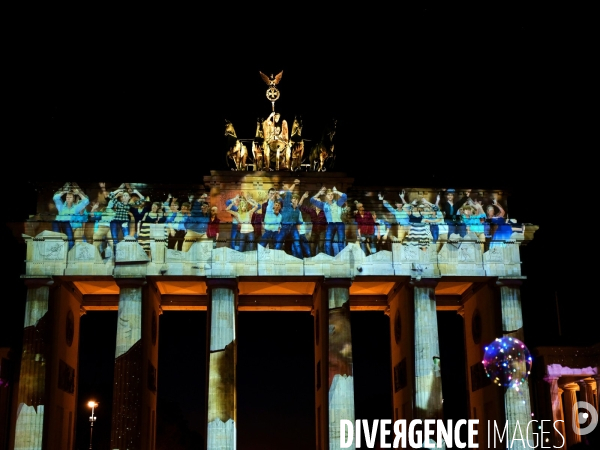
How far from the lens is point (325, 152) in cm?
4369

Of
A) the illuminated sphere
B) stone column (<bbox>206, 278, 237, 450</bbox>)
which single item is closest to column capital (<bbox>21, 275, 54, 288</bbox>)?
stone column (<bbox>206, 278, 237, 450</bbox>)

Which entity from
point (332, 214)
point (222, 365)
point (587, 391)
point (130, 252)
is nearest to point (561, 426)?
point (587, 391)

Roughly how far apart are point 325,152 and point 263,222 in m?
5.26

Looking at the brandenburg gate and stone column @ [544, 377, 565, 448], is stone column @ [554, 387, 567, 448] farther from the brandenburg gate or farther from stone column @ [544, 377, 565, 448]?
the brandenburg gate

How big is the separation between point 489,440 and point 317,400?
9493 mm

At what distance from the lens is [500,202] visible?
145 feet

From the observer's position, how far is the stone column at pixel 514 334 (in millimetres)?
40531

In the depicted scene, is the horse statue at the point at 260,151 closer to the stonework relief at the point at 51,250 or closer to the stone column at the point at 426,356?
the stone column at the point at 426,356

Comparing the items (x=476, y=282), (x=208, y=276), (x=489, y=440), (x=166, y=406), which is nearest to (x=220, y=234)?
(x=208, y=276)

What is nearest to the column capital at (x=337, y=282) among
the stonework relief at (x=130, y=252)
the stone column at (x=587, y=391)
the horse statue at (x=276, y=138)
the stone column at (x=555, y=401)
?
the horse statue at (x=276, y=138)

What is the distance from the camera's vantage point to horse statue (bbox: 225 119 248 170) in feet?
143

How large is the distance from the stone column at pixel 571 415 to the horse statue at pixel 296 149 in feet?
76.7

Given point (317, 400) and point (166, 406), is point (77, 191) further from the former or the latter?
point (166, 406)

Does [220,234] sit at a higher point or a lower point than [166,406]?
higher
